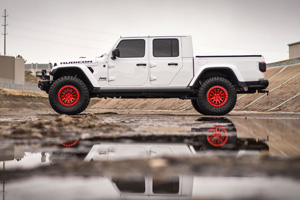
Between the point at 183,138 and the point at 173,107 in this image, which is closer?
the point at 183,138

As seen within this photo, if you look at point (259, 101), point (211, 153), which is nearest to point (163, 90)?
point (211, 153)

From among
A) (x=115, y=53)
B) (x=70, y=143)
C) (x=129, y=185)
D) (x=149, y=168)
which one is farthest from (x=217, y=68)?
(x=129, y=185)

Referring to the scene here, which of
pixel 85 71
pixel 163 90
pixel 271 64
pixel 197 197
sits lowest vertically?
pixel 197 197

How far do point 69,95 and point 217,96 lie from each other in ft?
13.8

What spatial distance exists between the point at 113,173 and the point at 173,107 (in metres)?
18.8

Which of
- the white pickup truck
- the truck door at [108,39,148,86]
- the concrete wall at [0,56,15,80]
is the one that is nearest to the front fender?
the white pickup truck

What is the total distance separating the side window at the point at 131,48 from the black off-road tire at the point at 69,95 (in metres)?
1.49

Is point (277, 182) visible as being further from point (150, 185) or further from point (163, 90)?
point (163, 90)

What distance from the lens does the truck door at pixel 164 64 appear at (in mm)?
8992

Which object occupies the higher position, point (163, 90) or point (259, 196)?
point (163, 90)

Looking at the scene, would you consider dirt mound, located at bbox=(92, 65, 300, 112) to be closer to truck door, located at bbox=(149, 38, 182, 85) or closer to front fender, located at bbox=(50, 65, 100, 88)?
truck door, located at bbox=(149, 38, 182, 85)

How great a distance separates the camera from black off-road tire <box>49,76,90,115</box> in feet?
29.0

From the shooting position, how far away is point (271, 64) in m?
23.2

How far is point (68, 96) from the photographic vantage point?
9000 millimetres
